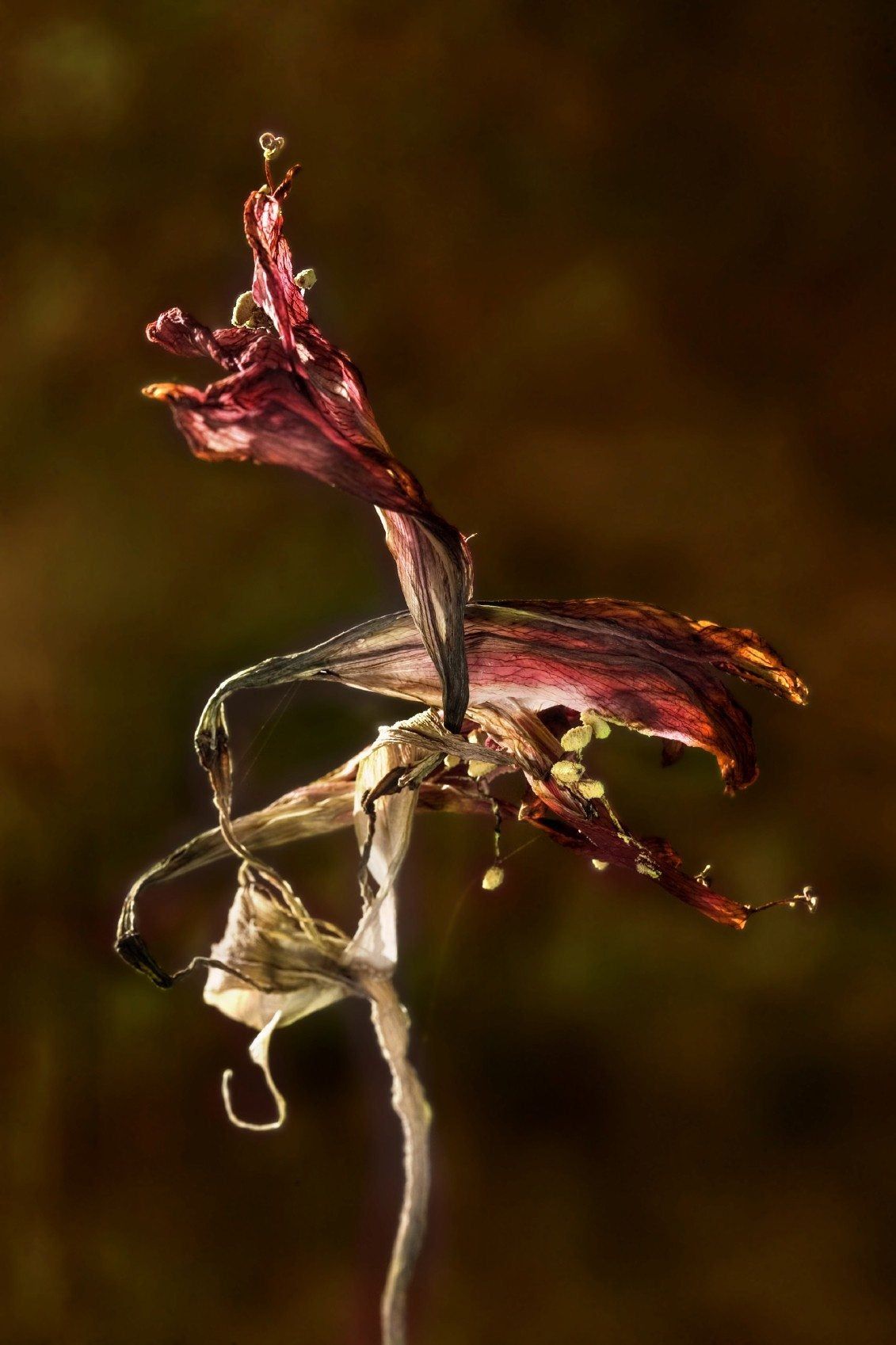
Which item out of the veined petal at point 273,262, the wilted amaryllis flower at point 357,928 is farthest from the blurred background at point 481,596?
the veined petal at point 273,262

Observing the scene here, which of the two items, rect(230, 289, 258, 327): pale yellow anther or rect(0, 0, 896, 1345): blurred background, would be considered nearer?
rect(230, 289, 258, 327): pale yellow anther

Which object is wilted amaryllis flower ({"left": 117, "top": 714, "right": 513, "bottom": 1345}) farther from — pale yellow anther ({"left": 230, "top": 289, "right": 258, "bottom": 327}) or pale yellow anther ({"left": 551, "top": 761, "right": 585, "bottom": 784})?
pale yellow anther ({"left": 230, "top": 289, "right": 258, "bottom": 327})

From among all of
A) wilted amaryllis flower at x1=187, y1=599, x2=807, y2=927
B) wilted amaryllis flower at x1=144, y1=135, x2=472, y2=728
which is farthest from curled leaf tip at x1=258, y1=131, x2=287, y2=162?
wilted amaryllis flower at x1=187, y1=599, x2=807, y2=927

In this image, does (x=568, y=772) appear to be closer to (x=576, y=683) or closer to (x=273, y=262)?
(x=576, y=683)

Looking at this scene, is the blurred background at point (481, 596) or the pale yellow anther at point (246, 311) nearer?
the pale yellow anther at point (246, 311)

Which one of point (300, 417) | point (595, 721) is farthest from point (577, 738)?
point (300, 417)

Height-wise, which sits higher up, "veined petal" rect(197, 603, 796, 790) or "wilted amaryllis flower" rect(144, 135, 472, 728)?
"wilted amaryllis flower" rect(144, 135, 472, 728)

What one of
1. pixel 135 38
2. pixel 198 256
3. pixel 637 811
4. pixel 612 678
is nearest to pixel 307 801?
pixel 612 678

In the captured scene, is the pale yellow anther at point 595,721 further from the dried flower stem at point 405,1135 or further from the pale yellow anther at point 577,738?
the dried flower stem at point 405,1135

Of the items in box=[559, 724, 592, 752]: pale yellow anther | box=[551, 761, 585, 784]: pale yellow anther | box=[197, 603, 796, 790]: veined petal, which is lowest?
box=[551, 761, 585, 784]: pale yellow anther
